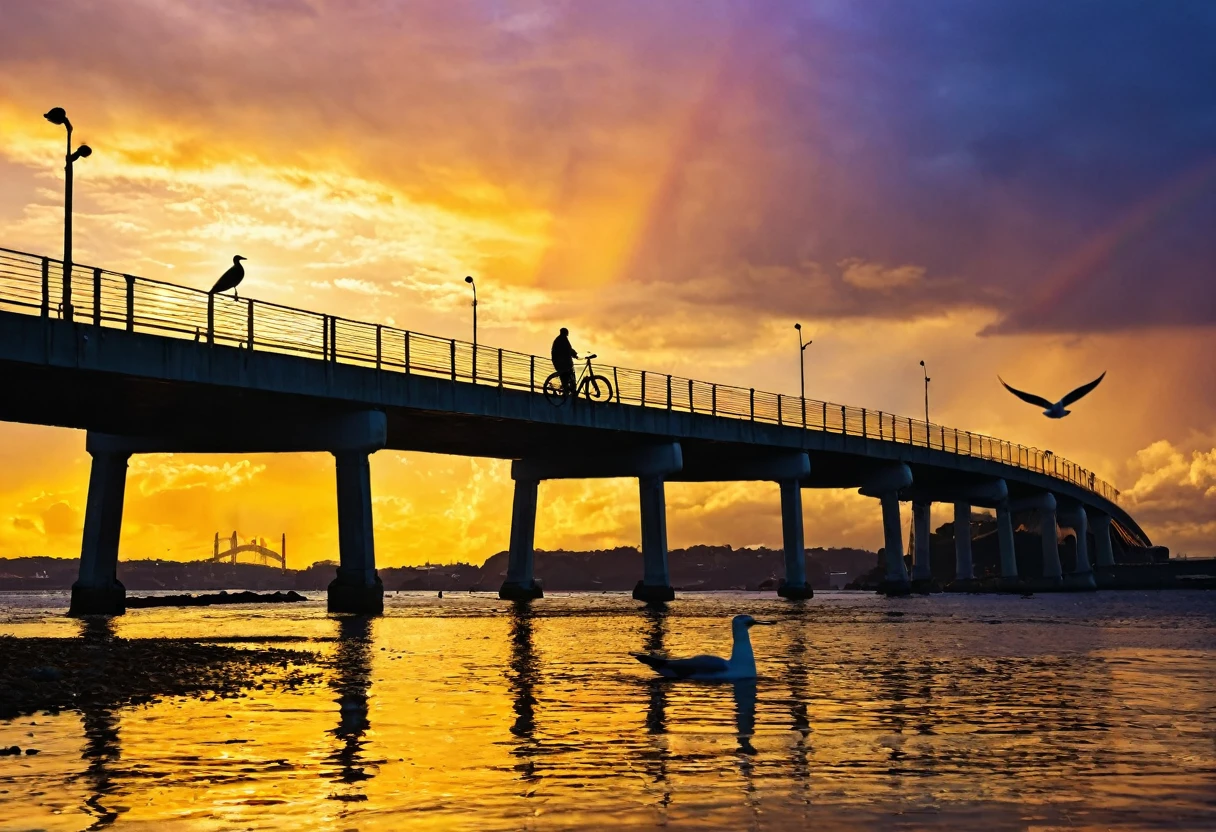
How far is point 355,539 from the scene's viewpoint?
201 feet

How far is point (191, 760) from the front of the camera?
571 inches

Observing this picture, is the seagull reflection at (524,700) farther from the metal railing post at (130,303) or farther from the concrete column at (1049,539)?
the concrete column at (1049,539)

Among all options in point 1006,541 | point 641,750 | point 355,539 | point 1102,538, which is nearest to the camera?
point 641,750

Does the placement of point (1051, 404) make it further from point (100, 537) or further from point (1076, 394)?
point (100, 537)

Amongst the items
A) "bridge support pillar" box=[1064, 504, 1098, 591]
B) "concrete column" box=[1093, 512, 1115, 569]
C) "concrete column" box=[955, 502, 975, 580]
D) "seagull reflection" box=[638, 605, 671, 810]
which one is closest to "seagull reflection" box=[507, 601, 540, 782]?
"seagull reflection" box=[638, 605, 671, 810]

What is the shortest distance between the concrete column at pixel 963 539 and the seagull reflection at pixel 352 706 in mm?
109458

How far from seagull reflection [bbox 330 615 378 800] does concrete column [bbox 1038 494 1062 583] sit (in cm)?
12042

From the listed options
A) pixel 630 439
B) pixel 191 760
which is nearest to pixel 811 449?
pixel 630 439

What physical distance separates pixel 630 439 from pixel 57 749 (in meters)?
68.1

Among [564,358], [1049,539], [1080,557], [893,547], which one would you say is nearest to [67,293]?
[564,358]

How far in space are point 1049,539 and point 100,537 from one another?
111053mm

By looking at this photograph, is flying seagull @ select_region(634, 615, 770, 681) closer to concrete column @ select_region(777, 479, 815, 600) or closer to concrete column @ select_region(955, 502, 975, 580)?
concrete column @ select_region(777, 479, 815, 600)

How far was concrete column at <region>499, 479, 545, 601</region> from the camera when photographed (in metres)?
93.4

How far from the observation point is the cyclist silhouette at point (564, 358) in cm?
6820
